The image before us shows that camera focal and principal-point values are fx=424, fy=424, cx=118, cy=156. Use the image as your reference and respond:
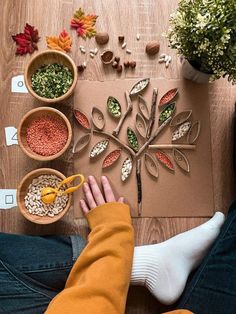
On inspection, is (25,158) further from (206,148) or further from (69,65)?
(206,148)

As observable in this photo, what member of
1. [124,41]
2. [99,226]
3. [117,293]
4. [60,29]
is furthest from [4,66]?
[117,293]

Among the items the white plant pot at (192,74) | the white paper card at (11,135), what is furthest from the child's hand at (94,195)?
the white plant pot at (192,74)

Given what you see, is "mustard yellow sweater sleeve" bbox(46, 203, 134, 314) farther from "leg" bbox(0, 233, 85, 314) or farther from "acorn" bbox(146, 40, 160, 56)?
"acorn" bbox(146, 40, 160, 56)

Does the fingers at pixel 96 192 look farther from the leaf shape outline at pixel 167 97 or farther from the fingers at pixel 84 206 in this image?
the leaf shape outline at pixel 167 97

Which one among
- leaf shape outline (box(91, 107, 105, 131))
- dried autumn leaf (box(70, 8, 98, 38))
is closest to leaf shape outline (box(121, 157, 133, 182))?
leaf shape outline (box(91, 107, 105, 131))

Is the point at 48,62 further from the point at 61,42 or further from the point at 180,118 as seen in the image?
the point at 180,118

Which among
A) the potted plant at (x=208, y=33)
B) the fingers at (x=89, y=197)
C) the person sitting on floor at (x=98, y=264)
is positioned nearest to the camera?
the potted plant at (x=208, y=33)

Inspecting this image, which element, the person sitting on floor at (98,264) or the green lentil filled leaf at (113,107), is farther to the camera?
the green lentil filled leaf at (113,107)

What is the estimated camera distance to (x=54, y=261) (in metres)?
0.95

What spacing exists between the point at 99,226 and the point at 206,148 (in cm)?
32

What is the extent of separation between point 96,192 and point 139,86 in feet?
0.91

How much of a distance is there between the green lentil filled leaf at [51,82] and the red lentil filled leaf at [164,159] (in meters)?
0.27

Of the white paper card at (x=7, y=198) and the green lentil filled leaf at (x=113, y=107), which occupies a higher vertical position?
the green lentil filled leaf at (x=113, y=107)

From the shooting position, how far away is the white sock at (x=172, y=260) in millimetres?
982
